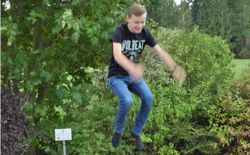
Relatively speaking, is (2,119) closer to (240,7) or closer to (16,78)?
(16,78)

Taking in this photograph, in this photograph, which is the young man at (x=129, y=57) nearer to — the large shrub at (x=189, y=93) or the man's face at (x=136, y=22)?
the man's face at (x=136, y=22)

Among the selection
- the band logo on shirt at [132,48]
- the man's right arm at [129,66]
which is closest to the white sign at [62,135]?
the band logo on shirt at [132,48]

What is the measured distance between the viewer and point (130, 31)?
5.08 meters

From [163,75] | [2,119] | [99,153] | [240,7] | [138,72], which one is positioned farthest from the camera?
[240,7]

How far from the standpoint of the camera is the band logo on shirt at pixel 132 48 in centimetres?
510

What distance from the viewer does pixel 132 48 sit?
5141 mm

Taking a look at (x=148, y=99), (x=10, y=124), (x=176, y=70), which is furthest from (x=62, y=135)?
(x=176, y=70)

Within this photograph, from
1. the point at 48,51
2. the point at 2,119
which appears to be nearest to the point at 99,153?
the point at 48,51

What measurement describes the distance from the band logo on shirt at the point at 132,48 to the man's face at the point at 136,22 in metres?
0.12

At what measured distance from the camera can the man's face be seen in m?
4.84

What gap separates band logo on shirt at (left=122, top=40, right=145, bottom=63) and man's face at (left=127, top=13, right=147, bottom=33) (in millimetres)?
125

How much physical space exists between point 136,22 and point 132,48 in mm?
335

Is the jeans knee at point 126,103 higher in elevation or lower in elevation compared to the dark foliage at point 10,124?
higher

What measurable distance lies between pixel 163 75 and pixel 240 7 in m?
50.1
